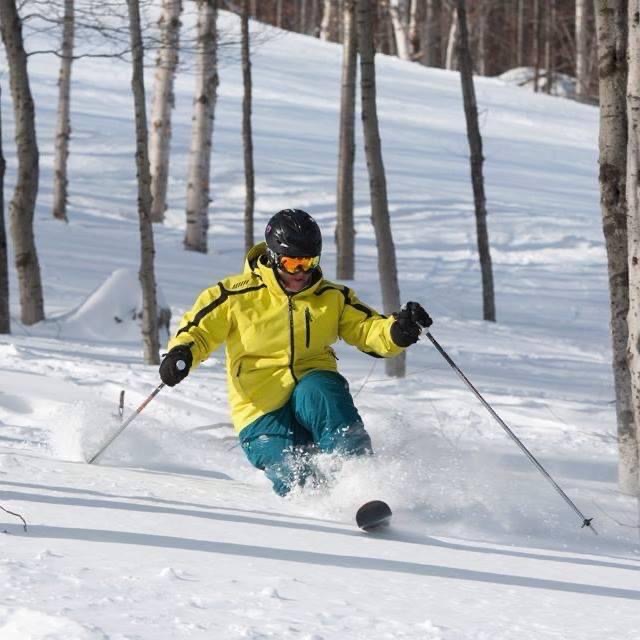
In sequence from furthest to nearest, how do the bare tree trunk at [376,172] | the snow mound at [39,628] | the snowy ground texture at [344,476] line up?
1. the bare tree trunk at [376,172]
2. the snowy ground texture at [344,476]
3. the snow mound at [39,628]

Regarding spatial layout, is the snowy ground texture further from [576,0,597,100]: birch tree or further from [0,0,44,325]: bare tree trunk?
[576,0,597,100]: birch tree

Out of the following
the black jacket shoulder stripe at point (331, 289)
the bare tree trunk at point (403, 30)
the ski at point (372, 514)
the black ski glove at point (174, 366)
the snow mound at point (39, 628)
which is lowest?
the ski at point (372, 514)

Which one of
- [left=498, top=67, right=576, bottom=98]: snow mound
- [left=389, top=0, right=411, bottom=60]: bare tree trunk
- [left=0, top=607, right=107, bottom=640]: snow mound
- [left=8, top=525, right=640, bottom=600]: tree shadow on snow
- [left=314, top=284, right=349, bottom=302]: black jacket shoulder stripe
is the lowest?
[left=8, top=525, right=640, bottom=600]: tree shadow on snow

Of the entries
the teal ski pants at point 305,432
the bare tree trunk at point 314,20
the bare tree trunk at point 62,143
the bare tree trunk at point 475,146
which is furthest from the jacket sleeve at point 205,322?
the bare tree trunk at point 314,20

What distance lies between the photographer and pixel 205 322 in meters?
5.89

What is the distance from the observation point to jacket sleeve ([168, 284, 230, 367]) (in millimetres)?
5879

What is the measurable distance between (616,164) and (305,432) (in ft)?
7.44

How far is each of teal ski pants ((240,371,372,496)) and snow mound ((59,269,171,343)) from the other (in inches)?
284

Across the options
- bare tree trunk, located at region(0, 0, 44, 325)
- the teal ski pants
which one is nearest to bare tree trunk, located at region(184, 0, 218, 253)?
bare tree trunk, located at region(0, 0, 44, 325)

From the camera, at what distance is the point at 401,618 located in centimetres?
353

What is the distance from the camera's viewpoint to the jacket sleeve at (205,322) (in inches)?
231

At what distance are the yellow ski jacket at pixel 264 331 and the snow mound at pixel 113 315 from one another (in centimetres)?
713

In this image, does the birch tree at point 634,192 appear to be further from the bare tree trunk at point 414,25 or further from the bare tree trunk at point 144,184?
the bare tree trunk at point 414,25

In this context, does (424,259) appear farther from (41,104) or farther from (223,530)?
(223,530)
